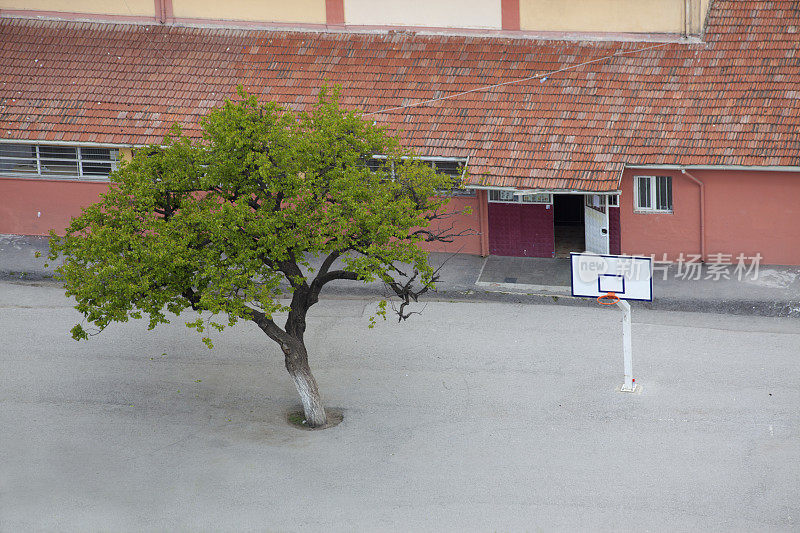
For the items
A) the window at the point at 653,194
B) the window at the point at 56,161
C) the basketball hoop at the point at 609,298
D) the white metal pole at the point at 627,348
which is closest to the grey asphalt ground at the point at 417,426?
the white metal pole at the point at 627,348

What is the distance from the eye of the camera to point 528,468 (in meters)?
17.5

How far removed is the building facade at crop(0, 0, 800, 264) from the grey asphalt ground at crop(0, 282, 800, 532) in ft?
9.64

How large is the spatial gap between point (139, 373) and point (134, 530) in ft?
17.8

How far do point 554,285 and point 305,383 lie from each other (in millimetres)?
7798

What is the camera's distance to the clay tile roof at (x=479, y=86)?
79.8 ft

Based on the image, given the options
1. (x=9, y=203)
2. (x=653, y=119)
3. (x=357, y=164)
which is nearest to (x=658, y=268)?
(x=653, y=119)

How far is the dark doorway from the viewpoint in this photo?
2708 cm

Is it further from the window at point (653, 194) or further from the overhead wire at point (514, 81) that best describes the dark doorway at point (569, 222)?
the overhead wire at point (514, 81)

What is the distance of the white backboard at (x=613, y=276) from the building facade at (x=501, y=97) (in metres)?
4.04

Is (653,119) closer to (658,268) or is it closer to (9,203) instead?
(658,268)

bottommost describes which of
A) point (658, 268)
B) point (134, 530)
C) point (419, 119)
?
point (134, 530)

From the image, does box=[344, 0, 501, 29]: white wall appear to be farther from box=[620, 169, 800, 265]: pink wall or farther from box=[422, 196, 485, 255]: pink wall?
box=[620, 169, 800, 265]: pink wall

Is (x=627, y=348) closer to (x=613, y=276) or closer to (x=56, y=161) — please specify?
(x=613, y=276)

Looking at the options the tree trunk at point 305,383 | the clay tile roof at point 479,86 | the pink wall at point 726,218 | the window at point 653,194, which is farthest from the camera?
the window at point 653,194
